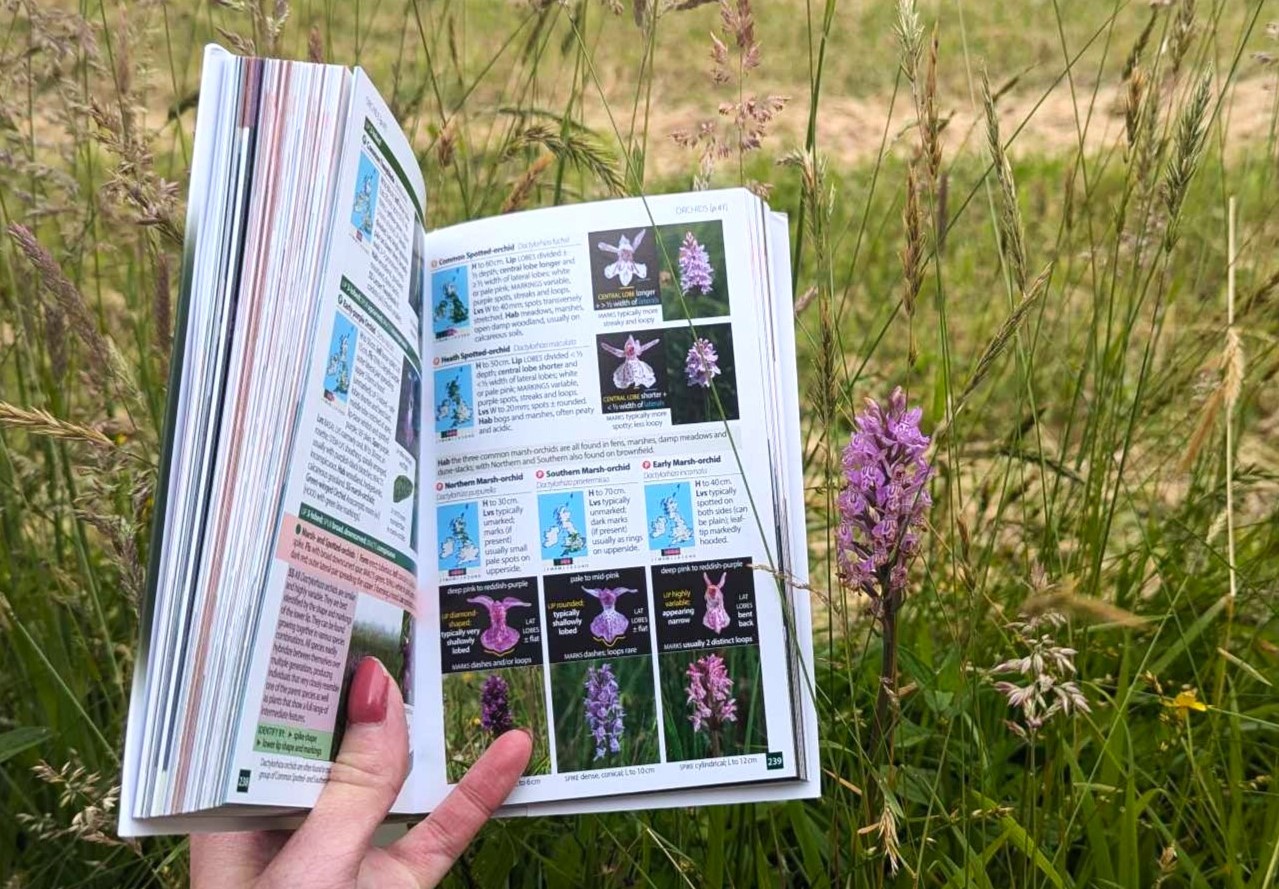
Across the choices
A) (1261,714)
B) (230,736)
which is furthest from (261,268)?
(1261,714)

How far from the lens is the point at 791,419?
42.6 inches

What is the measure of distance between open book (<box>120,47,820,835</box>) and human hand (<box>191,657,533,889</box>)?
0.08 ft

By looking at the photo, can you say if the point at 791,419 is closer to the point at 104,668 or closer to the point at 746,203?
the point at 746,203

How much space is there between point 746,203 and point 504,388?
288 mm

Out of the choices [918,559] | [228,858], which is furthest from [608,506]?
[918,559]

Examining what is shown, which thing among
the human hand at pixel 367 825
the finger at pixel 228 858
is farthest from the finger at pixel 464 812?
the finger at pixel 228 858

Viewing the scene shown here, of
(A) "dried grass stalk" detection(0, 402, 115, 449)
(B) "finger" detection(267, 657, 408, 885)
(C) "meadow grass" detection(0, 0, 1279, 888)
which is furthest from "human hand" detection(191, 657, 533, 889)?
(A) "dried grass stalk" detection(0, 402, 115, 449)

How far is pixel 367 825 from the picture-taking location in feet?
3.02
